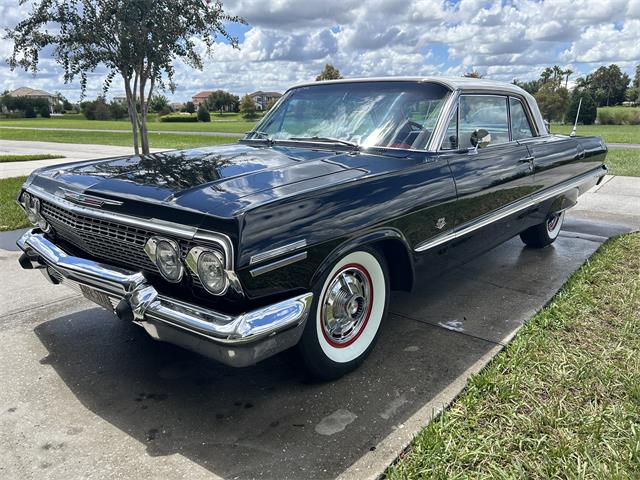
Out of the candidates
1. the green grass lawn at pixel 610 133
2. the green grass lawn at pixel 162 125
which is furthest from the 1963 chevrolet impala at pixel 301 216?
the green grass lawn at pixel 162 125

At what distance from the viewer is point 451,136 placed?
11.6 ft

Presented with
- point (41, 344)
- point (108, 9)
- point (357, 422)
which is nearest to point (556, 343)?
point (357, 422)

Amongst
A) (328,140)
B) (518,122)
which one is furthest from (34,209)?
(518,122)

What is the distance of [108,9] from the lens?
710 centimetres

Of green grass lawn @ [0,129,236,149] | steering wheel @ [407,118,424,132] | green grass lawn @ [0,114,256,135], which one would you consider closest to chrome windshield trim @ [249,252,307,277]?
steering wheel @ [407,118,424,132]

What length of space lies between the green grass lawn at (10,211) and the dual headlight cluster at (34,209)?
9.61ft

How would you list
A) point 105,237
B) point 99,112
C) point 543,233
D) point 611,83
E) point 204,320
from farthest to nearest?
point 611,83 → point 99,112 → point 543,233 → point 105,237 → point 204,320

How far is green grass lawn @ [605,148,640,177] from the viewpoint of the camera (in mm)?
10750

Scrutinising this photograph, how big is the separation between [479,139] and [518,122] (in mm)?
1068

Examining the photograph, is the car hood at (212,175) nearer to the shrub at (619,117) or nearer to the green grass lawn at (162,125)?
the green grass lawn at (162,125)

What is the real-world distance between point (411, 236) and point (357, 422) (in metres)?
1.07

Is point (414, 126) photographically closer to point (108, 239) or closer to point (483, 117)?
point (483, 117)

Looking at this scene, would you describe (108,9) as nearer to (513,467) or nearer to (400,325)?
(400,325)

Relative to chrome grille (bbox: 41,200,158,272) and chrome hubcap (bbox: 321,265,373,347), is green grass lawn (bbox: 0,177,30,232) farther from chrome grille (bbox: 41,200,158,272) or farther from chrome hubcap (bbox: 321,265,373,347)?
chrome hubcap (bbox: 321,265,373,347)
